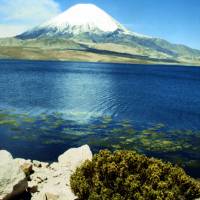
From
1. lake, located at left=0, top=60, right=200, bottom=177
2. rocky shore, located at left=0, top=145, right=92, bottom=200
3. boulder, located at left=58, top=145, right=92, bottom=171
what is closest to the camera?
rocky shore, located at left=0, top=145, right=92, bottom=200

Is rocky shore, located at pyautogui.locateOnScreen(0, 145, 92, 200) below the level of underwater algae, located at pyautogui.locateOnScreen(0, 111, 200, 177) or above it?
above

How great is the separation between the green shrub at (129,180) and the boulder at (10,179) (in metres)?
3.66

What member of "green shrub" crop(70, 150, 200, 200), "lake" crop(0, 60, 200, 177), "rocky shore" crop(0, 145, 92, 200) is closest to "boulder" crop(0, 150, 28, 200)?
"rocky shore" crop(0, 145, 92, 200)

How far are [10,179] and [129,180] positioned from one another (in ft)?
26.2

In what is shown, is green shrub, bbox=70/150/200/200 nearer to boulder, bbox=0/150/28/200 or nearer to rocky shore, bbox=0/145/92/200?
rocky shore, bbox=0/145/92/200

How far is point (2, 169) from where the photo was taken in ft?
77.3

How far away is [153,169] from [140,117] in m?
53.5

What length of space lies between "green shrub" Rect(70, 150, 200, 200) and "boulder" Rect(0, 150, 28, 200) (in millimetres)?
3663

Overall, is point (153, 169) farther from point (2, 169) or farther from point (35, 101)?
point (35, 101)

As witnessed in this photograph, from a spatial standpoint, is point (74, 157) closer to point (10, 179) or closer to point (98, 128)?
point (10, 179)

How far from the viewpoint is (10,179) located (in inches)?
928

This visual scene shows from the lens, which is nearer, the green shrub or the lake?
the green shrub

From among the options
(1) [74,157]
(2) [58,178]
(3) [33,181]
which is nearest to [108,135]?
(1) [74,157]

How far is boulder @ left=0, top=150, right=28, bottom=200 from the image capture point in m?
23.2
